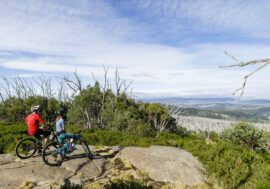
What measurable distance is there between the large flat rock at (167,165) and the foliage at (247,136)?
259 inches

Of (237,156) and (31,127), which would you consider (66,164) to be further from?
(237,156)

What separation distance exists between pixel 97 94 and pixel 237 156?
66.7ft

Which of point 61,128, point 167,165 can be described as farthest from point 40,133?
point 167,165

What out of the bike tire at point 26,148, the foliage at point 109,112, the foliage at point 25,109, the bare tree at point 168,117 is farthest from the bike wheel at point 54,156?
the foliage at point 25,109

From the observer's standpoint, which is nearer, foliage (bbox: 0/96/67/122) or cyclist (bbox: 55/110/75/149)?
cyclist (bbox: 55/110/75/149)

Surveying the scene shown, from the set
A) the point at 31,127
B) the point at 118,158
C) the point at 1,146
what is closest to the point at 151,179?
the point at 118,158

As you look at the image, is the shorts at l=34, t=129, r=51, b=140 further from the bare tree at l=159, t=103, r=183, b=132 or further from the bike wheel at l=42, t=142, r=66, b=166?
the bare tree at l=159, t=103, r=183, b=132

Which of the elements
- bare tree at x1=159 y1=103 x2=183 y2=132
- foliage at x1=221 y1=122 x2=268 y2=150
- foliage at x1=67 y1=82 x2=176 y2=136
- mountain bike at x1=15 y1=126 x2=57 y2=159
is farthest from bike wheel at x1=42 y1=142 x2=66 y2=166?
bare tree at x1=159 y1=103 x2=183 y2=132

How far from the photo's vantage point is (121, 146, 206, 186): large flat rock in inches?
293

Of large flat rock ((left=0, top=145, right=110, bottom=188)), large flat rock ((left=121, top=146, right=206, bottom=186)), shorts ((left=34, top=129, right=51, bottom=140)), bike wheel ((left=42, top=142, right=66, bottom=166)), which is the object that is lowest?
large flat rock ((left=121, top=146, right=206, bottom=186))

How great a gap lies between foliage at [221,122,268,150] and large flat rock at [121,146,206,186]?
21.5 feet

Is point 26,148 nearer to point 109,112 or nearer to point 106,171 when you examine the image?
point 106,171

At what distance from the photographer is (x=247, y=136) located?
537 inches

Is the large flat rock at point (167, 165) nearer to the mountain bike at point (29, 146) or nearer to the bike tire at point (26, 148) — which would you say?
the mountain bike at point (29, 146)
